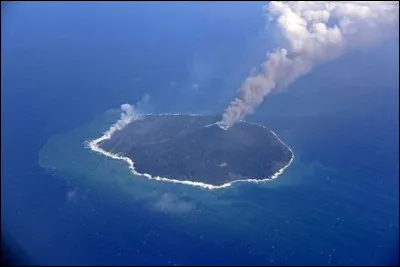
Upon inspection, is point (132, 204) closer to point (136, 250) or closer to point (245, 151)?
point (136, 250)

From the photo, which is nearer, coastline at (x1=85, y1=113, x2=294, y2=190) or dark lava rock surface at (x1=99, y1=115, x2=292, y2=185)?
coastline at (x1=85, y1=113, x2=294, y2=190)

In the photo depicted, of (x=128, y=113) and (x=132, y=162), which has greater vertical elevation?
(x=128, y=113)

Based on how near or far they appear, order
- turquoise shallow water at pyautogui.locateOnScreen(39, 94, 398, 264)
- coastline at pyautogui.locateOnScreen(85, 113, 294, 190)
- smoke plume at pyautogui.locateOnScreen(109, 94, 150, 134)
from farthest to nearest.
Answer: smoke plume at pyautogui.locateOnScreen(109, 94, 150, 134)
coastline at pyautogui.locateOnScreen(85, 113, 294, 190)
turquoise shallow water at pyautogui.locateOnScreen(39, 94, 398, 264)

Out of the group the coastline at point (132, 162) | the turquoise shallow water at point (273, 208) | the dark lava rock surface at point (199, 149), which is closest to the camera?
the turquoise shallow water at point (273, 208)

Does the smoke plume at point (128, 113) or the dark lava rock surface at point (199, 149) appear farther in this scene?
the smoke plume at point (128, 113)

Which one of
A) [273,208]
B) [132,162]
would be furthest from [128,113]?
[273,208]

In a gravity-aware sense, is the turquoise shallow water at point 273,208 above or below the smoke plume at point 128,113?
below

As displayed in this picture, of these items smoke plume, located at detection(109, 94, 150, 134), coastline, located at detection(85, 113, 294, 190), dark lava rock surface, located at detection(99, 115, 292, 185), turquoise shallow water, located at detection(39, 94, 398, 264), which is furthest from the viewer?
smoke plume, located at detection(109, 94, 150, 134)

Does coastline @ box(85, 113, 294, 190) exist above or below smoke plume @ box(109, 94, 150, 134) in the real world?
below

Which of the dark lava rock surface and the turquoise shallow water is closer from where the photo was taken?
the turquoise shallow water

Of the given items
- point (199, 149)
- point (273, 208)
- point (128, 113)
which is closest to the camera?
point (273, 208)

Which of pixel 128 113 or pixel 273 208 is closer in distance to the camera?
pixel 273 208

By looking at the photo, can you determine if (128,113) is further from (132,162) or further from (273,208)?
(273,208)
